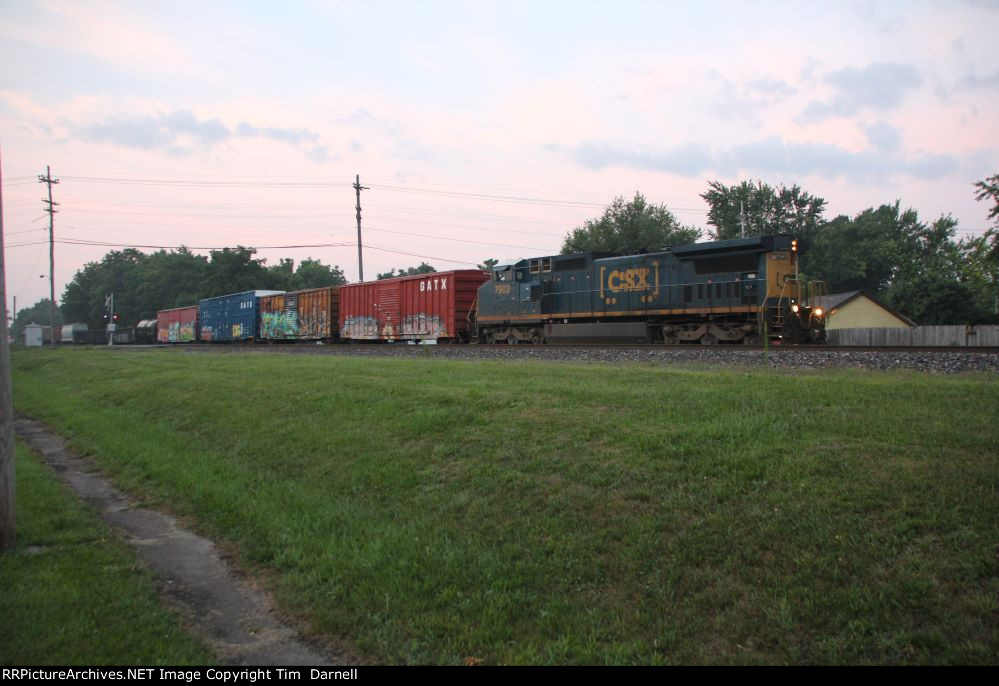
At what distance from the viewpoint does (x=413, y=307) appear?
3034 centimetres

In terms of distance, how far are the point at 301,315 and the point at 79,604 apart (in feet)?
113

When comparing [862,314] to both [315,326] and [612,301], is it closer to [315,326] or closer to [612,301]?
[612,301]

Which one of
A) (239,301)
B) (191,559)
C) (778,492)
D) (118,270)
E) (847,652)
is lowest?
(191,559)

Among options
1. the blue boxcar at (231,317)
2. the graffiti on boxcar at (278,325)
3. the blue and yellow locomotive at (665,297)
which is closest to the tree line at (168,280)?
the blue boxcar at (231,317)

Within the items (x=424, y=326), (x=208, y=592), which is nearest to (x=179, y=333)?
(x=424, y=326)

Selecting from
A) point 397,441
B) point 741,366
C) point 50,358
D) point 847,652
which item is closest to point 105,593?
point 397,441

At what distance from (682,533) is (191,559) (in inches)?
204

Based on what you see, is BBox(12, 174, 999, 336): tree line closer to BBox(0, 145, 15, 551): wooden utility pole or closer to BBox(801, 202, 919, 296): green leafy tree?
BBox(801, 202, 919, 296): green leafy tree

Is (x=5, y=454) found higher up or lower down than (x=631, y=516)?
higher up

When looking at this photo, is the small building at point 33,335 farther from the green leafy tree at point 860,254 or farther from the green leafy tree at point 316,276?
the green leafy tree at point 860,254

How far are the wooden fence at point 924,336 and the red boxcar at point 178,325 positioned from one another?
46.6m

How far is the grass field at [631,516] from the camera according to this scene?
4434 millimetres

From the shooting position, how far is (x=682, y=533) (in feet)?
18.2
